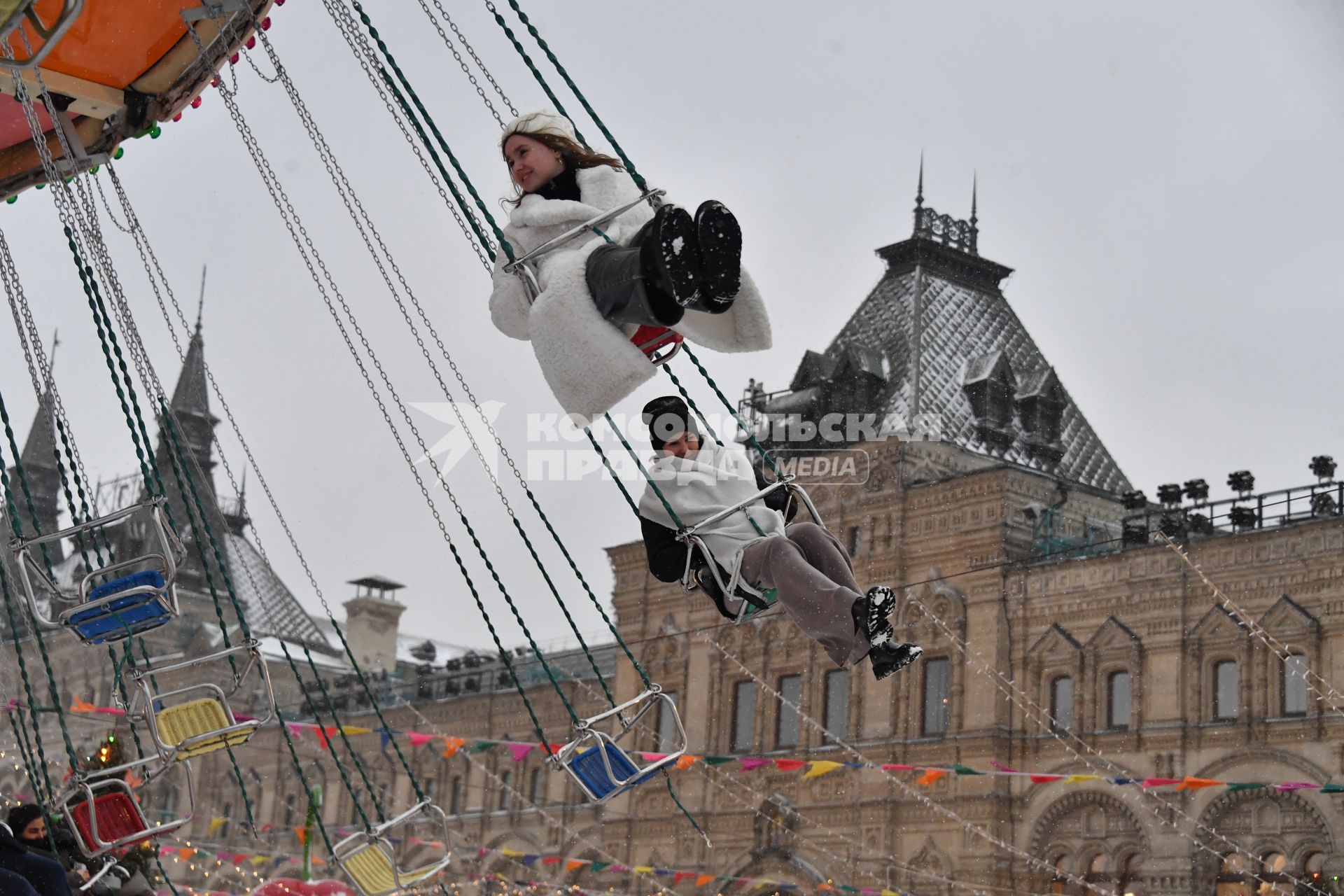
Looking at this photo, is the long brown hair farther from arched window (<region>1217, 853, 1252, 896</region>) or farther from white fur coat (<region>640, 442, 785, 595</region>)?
arched window (<region>1217, 853, 1252, 896</region>)

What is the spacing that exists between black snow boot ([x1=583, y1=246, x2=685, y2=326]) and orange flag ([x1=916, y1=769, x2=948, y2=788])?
1580 centimetres

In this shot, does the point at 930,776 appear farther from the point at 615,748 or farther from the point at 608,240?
the point at 608,240

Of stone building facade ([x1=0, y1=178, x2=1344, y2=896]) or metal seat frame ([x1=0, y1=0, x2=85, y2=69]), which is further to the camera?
stone building facade ([x1=0, y1=178, x2=1344, y2=896])

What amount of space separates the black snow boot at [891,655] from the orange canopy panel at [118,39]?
15.7ft

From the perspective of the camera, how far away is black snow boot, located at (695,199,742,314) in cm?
489

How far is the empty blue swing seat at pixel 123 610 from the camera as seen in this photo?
659cm

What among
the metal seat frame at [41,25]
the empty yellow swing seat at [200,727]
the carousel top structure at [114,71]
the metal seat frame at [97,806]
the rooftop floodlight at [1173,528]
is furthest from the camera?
the rooftop floodlight at [1173,528]

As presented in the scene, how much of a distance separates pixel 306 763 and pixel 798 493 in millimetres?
34147

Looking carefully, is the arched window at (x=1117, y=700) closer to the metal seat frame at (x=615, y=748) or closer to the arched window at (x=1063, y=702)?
the arched window at (x=1063, y=702)

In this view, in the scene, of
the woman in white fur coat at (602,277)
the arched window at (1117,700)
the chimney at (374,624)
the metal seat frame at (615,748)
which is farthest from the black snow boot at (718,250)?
the chimney at (374,624)

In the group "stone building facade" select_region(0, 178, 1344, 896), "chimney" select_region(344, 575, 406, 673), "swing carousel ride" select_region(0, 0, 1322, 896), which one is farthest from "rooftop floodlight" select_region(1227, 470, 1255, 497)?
"chimney" select_region(344, 575, 406, 673)

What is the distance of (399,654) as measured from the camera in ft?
166

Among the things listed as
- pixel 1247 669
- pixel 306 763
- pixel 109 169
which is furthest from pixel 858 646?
pixel 306 763

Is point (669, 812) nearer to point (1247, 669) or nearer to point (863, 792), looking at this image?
point (863, 792)
